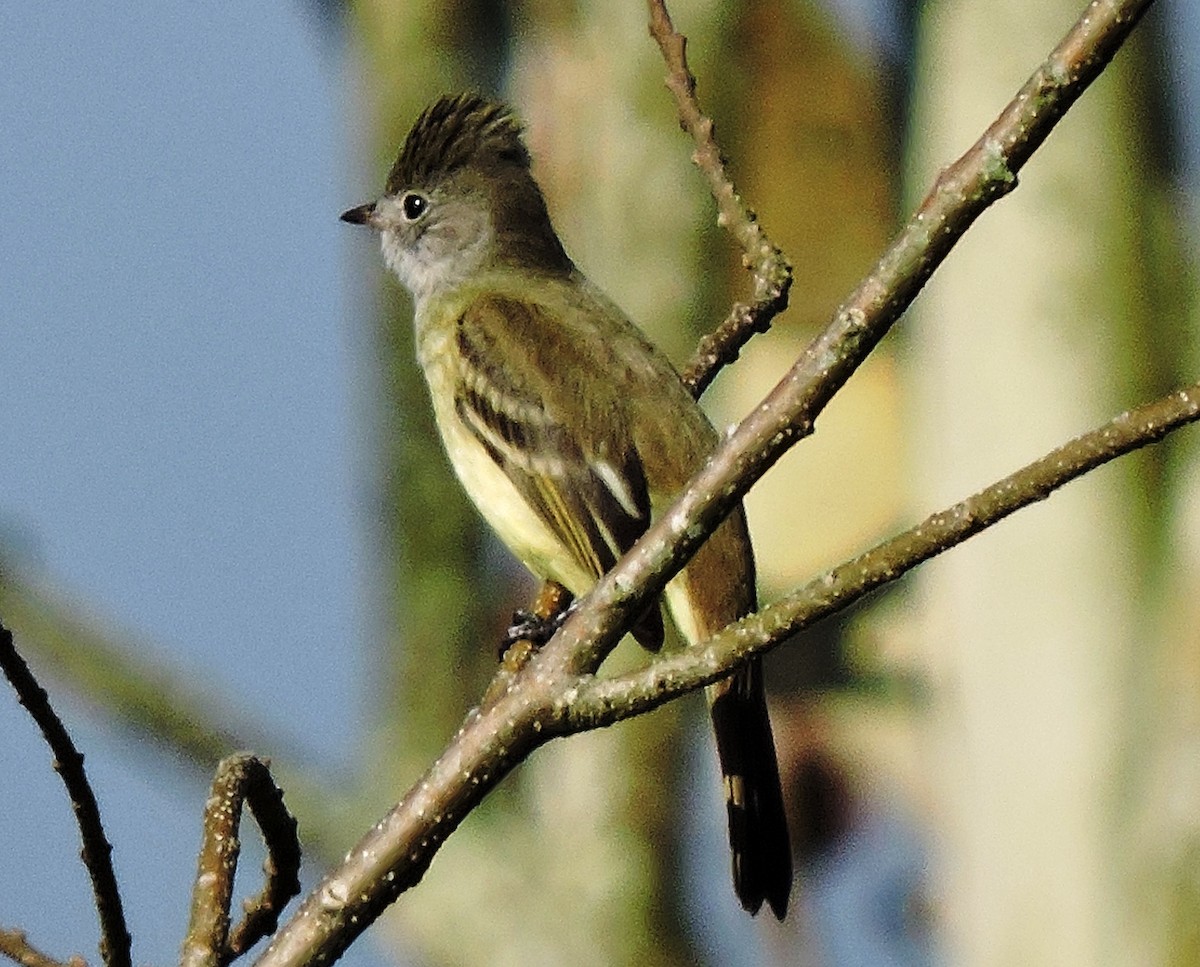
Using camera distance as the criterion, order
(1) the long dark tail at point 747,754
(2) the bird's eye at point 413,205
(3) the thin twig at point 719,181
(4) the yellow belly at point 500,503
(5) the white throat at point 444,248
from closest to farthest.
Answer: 1. (3) the thin twig at point 719,181
2. (1) the long dark tail at point 747,754
3. (4) the yellow belly at point 500,503
4. (5) the white throat at point 444,248
5. (2) the bird's eye at point 413,205

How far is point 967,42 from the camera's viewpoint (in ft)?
27.9

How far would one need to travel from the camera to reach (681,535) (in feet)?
9.39

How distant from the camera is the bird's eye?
6.27 metres

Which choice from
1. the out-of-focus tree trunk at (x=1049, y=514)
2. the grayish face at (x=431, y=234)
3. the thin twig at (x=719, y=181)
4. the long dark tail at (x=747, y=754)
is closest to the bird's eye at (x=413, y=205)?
the grayish face at (x=431, y=234)

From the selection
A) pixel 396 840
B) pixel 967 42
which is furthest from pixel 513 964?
pixel 396 840

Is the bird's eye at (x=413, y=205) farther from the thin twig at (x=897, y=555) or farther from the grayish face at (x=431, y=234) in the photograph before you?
the thin twig at (x=897, y=555)

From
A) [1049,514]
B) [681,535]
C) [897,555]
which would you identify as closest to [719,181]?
[681,535]

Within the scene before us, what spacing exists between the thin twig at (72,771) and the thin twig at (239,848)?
13 centimetres

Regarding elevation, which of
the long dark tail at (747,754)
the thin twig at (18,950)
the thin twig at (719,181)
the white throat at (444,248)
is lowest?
the thin twig at (18,950)

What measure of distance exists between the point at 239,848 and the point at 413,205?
12.1ft

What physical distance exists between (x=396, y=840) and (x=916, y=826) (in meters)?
6.80

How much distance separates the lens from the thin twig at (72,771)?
8.84 ft

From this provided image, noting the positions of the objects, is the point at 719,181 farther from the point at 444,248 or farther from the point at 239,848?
the point at 444,248

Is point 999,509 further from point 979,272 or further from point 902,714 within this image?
point 902,714
